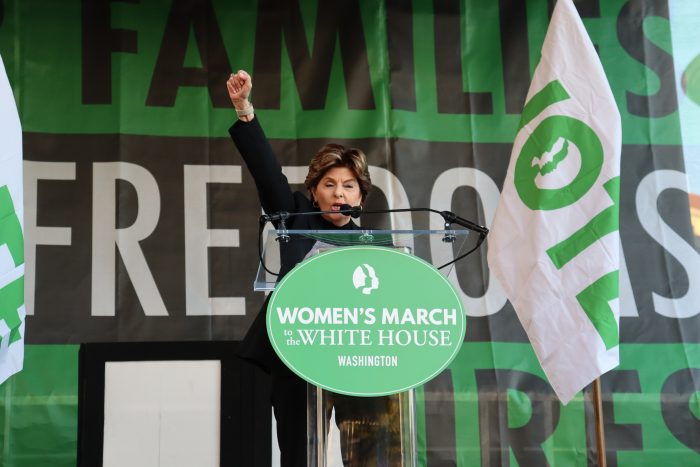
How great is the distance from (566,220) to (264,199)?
962 mm

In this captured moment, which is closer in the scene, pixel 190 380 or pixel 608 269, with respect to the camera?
pixel 608 269

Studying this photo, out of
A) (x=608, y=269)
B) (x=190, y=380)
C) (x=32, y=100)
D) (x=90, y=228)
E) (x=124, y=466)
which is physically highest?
(x=32, y=100)

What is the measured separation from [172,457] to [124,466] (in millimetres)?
179

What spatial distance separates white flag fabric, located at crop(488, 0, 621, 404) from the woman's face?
2.07 ft

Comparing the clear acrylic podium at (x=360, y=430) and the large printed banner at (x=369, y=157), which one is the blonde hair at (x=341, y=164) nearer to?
the clear acrylic podium at (x=360, y=430)

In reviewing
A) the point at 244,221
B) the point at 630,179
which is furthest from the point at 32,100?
the point at 630,179

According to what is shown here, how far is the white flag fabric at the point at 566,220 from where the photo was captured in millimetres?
2701

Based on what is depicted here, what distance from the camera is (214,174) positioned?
3898 mm

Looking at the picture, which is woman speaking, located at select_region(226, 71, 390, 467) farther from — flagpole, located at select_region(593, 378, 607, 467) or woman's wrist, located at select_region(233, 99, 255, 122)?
flagpole, located at select_region(593, 378, 607, 467)

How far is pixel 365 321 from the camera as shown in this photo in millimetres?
1716

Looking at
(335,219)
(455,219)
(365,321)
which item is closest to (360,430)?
(365,321)

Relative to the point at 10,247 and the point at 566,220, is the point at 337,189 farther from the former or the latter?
the point at 10,247

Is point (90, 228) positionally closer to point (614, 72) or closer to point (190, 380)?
point (190, 380)

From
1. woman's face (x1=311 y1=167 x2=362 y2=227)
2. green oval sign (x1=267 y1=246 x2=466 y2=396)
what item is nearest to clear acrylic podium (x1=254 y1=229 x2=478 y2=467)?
green oval sign (x1=267 y1=246 x2=466 y2=396)
